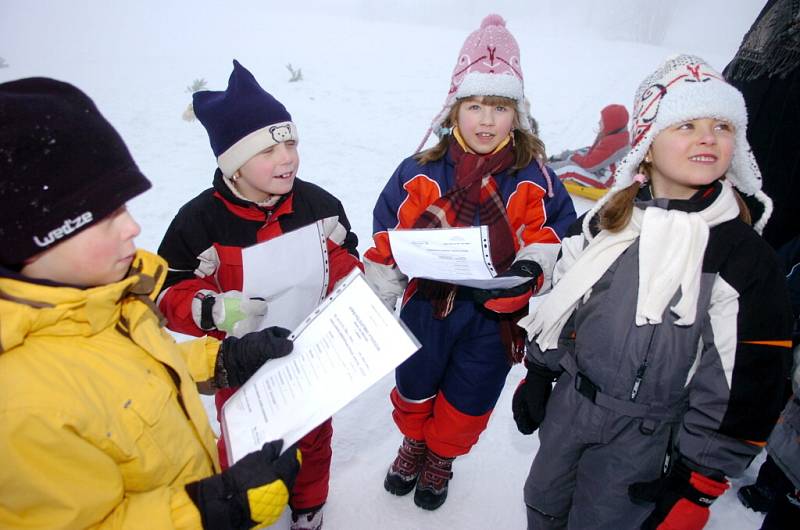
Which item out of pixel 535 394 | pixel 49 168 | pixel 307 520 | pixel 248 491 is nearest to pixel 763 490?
pixel 535 394

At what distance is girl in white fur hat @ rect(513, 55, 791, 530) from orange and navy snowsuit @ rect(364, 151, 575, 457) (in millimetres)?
250

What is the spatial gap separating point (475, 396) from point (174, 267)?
1.21 meters

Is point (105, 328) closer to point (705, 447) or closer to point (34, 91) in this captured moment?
point (34, 91)

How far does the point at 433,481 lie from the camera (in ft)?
6.40

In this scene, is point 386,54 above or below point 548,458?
above

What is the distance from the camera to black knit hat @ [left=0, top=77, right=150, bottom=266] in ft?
2.34

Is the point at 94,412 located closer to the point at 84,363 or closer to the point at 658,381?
the point at 84,363

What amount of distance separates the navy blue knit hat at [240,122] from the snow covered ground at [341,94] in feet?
4.70

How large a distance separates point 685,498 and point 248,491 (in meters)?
1.10

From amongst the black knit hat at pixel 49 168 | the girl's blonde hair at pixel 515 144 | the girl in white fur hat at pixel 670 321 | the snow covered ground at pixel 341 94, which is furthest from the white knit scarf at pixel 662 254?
the snow covered ground at pixel 341 94

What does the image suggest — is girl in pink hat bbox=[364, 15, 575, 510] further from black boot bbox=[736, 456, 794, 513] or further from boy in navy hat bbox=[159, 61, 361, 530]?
black boot bbox=[736, 456, 794, 513]

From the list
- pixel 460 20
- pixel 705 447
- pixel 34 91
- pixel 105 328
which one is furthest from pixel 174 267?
pixel 460 20

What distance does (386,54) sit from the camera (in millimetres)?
11867

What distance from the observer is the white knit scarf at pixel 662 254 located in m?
1.08
